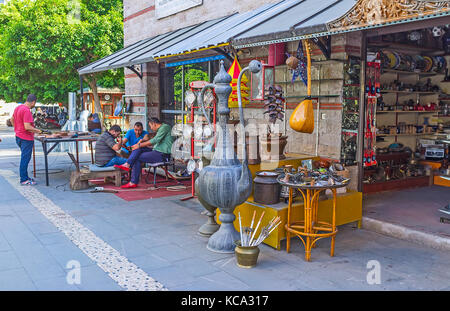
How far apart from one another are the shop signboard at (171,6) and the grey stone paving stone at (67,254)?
7.54 meters

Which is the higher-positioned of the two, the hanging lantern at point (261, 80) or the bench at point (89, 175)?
the hanging lantern at point (261, 80)

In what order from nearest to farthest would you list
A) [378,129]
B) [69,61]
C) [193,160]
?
[193,160] < [378,129] < [69,61]

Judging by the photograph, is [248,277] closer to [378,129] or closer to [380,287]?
[380,287]

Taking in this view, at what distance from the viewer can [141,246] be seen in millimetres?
5195

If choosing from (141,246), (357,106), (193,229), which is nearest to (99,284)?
(141,246)

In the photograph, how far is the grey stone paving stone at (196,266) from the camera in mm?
4348

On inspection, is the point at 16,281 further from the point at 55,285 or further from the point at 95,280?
A: the point at 95,280

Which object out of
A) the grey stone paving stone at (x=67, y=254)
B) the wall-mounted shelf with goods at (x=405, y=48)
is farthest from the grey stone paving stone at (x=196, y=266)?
the wall-mounted shelf with goods at (x=405, y=48)

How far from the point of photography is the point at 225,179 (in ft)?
15.6

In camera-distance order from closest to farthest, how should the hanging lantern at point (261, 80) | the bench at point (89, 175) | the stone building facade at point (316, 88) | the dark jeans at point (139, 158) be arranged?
the stone building facade at point (316, 88)
the hanging lantern at point (261, 80)
the bench at point (89, 175)
the dark jeans at point (139, 158)

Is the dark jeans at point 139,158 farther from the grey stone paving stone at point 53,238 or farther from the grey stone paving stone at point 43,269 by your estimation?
the grey stone paving stone at point 43,269

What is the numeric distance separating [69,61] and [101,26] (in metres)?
2.71

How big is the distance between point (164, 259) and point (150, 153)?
14.5ft

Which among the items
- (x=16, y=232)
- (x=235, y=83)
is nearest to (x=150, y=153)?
(x=235, y=83)
